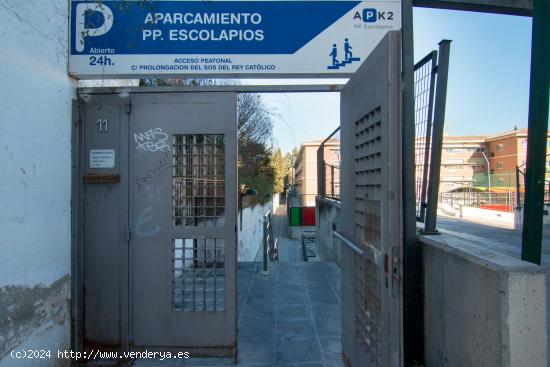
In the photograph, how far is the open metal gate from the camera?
3.91 meters

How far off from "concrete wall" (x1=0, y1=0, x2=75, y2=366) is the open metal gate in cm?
23

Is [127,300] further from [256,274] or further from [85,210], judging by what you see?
[256,274]

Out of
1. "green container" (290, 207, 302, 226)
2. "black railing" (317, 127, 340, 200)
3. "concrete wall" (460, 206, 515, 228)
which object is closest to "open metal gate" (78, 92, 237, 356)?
"black railing" (317, 127, 340, 200)

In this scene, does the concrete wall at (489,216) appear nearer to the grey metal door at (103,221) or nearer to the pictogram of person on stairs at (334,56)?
the pictogram of person on stairs at (334,56)

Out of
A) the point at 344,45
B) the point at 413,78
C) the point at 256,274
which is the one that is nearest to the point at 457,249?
the point at 413,78

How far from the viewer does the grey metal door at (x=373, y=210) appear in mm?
2459

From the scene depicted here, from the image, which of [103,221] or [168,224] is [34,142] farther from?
[168,224]

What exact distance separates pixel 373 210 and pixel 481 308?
980mm

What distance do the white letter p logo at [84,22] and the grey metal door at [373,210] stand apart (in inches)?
92.8

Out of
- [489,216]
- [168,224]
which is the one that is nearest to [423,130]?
[168,224]

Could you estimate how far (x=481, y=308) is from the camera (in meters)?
2.13

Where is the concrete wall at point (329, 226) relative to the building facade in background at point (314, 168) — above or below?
below

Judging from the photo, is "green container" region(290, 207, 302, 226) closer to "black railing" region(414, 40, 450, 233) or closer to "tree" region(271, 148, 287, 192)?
"tree" region(271, 148, 287, 192)

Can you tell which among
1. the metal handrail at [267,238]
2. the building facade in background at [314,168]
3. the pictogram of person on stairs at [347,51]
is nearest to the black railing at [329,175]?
the building facade in background at [314,168]
